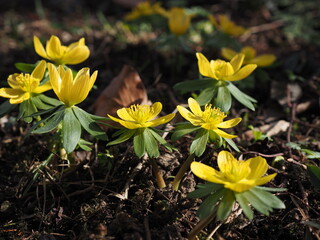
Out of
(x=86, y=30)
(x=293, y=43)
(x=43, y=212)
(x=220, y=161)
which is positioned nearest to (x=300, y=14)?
(x=293, y=43)

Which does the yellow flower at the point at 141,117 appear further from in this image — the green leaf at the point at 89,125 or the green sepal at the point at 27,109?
the green sepal at the point at 27,109

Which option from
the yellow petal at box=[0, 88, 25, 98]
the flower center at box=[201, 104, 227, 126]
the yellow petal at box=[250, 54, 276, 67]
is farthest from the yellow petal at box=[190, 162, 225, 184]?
the yellow petal at box=[250, 54, 276, 67]

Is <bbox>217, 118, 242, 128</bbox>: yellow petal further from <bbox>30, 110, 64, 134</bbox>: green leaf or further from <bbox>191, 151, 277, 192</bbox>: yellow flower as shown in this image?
<bbox>30, 110, 64, 134</bbox>: green leaf

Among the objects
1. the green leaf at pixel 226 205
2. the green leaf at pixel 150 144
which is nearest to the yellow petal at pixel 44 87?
the green leaf at pixel 150 144

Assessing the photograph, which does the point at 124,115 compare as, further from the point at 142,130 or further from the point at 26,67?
the point at 26,67

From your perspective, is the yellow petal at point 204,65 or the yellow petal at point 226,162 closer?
the yellow petal at point 226,162

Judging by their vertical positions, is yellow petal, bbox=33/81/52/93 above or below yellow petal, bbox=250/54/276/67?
above
